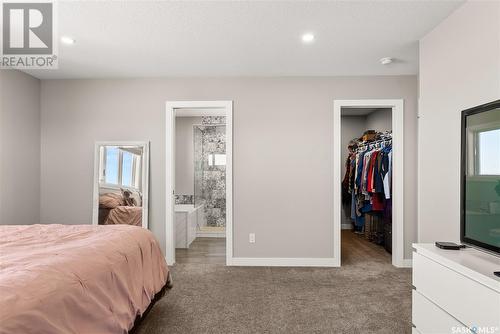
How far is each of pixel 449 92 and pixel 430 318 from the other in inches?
65.0

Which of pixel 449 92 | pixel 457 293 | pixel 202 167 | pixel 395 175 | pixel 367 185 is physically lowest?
pixel 457 293

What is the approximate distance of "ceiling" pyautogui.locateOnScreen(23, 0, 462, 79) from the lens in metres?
2.11

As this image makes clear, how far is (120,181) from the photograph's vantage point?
374 cm

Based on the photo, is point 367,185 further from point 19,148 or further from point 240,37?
point 19,148

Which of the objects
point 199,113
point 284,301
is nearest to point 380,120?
point 199,113

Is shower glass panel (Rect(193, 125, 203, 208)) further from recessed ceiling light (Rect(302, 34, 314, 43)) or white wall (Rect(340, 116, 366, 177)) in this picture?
recessed ceiling light (Rect(302, 34, 314, 43))

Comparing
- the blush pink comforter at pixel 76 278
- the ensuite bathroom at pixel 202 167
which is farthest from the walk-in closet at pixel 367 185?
the blush pink comforter at pixel 76 278

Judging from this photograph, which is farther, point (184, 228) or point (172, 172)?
point (184, 228)

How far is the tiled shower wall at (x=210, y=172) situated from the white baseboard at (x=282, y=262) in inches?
91.0

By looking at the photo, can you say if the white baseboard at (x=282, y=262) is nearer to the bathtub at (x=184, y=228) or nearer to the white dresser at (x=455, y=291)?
the bathtub at (x=184, y=228)

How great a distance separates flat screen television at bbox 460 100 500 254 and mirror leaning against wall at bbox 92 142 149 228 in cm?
336

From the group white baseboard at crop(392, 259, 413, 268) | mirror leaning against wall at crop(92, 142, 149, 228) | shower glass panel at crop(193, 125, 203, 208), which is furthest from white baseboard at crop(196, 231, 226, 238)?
white baseboard at crop(392, 259, 413, 268)

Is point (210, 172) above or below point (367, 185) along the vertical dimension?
above

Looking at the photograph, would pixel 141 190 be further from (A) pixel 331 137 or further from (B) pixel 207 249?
(A) pixel 331 137
